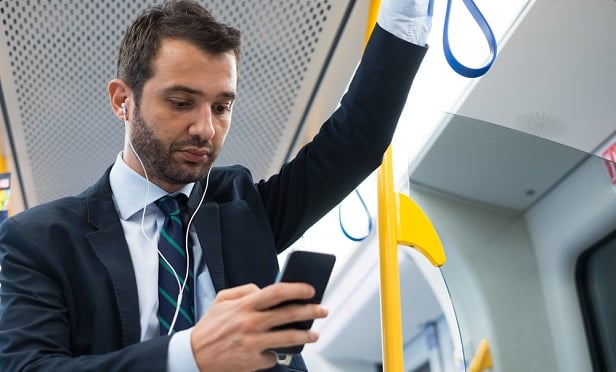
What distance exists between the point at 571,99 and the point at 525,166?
179 millimetres

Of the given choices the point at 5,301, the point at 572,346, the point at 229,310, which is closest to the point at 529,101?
the point at 572,346

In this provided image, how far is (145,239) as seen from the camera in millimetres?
1516

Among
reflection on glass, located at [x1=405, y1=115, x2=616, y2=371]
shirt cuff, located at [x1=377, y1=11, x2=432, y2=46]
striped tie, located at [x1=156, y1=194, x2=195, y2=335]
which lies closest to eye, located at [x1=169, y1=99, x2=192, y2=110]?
striped tie, located at [x1=156, y1=194, x2=195, y2=335]

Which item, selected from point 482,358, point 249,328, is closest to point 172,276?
point 249,328

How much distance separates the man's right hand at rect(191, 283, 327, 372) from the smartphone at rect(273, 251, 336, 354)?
0.05ft

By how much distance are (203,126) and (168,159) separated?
112 millimetres

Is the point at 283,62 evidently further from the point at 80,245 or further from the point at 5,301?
the point at 5,301

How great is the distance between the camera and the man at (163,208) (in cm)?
133

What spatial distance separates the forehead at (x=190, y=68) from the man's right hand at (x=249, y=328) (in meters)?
0.63

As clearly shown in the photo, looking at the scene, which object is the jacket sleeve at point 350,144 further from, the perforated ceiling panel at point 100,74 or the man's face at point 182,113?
the perforated ceiling panel at point 100,74

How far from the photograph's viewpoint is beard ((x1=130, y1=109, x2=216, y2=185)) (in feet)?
5.06

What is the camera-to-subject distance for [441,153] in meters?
1.75

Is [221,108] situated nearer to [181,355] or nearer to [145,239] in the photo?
[145,239]

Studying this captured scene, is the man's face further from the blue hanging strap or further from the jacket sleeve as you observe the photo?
the blue hanging strap
